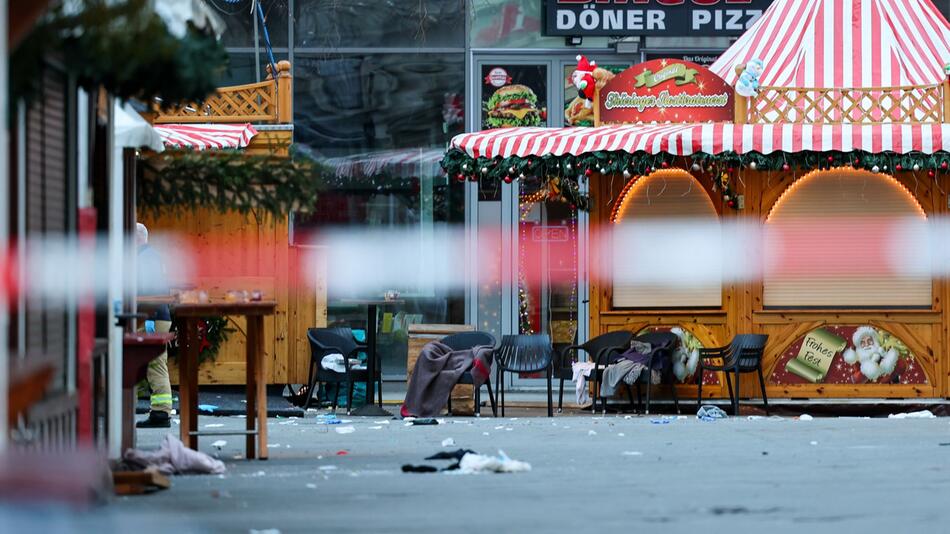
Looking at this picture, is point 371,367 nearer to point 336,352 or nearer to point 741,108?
point 336,352

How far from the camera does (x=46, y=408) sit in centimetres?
820

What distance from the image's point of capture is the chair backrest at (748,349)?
17.5m

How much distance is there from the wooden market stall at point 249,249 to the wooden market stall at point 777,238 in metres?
2.33

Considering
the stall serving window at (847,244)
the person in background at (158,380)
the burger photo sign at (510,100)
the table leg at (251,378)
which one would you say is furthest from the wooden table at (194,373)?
the burger photo sign at (510,100)

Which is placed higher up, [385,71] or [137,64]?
[385,71]

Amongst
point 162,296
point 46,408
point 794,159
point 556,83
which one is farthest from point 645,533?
point 556,83

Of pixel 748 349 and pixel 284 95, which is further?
pixel 284 95

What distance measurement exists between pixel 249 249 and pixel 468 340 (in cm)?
272

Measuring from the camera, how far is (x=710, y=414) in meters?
17.2

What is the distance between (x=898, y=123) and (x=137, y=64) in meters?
10.9

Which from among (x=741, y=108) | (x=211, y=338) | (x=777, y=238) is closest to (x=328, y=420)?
(x=211, y=338)

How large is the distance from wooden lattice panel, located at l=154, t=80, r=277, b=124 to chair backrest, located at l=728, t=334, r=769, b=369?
5456 millimetres

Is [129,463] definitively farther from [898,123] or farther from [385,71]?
[385,71]

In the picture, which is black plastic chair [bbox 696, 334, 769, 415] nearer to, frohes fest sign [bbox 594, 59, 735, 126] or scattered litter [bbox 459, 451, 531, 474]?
frohes fest sign [bbox 594, 59, 735, 126]
